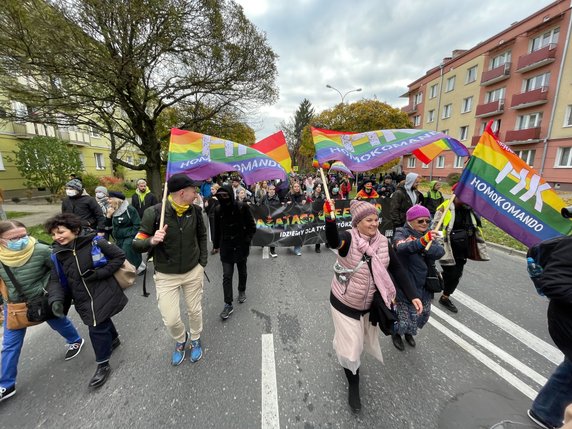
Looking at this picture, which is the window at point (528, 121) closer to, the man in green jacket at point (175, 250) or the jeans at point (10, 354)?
the man in green jacket at point (175, 250)

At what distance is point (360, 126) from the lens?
24.3 m

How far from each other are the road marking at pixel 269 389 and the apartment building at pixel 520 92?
15.8 metres

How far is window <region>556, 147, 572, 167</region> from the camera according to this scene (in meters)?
17.4

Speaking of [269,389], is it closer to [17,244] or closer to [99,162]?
[17,244]

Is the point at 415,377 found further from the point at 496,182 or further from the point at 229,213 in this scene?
the point at 229,213

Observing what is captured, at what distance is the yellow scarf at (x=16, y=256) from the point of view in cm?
228

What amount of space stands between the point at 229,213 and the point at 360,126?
23.9m

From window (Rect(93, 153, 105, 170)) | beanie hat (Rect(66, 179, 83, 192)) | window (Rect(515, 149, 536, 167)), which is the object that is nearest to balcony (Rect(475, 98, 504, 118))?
window (Rect(515, 149, 536, 167))

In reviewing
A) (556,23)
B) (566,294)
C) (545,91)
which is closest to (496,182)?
(566,294)

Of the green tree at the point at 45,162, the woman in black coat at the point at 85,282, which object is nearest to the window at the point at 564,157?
the woman in black coat at the point at 85,282

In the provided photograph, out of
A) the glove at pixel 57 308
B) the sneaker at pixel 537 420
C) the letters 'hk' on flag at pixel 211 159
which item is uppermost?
the letters 'hk' on flag at pixel 211 159

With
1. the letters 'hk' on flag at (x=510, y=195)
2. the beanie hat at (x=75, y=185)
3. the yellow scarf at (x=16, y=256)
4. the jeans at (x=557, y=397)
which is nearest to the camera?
the jeans at (x=557, y=397)

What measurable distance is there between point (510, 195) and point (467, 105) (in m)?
30.8

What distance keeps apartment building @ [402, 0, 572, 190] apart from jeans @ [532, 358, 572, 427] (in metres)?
15.2
